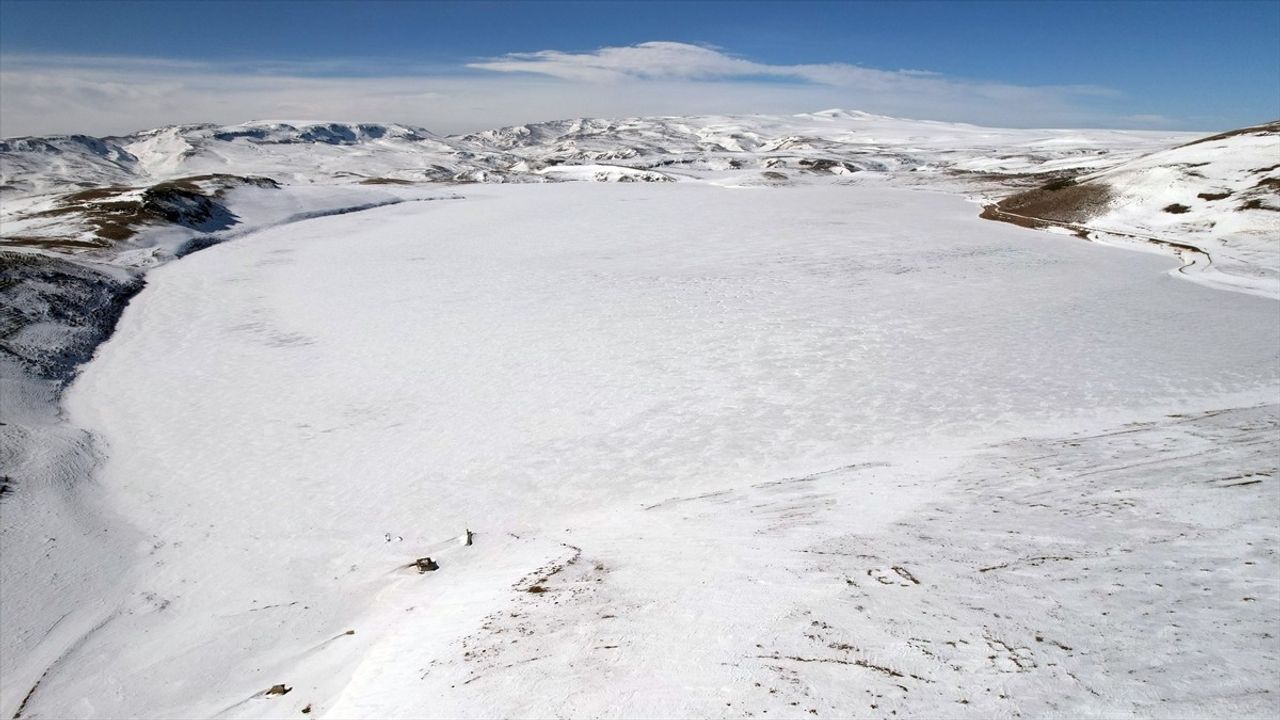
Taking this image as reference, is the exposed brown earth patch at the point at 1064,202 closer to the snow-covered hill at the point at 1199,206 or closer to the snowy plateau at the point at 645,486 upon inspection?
the snow-covered hill at the point at 1199,206

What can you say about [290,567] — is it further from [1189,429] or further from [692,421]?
[1189,429]

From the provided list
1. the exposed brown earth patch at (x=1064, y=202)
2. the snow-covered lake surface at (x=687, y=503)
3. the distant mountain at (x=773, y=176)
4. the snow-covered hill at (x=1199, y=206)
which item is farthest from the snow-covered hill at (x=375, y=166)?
the snow-covered hill at (x=1199, y=206)

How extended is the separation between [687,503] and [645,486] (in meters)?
1.06

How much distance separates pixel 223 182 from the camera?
56625 millimetres

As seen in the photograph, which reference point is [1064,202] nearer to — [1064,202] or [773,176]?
[1064,202]

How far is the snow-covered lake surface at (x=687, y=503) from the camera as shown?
563 centimetres

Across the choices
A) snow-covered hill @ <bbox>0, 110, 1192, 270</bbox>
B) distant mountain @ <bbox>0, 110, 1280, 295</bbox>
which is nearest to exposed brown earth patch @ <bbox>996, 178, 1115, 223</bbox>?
distant mountain @ <bbox>0, 110, 1280, 295</bbox>

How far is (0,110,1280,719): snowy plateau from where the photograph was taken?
5.75 meters

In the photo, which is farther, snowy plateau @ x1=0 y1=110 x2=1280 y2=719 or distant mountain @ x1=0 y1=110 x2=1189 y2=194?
distant mountain @ x1=0 y1=110 x2=1189 y2=194

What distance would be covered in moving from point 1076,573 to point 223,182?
65558 millimetres

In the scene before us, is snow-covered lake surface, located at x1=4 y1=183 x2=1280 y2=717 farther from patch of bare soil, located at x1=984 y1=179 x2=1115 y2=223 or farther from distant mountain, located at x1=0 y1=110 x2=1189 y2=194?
distant mountain, located at x1=0 y1=110 x2=1189 y2=194

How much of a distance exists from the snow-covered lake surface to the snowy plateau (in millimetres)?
55

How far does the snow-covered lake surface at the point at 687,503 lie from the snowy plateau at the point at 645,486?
0.06m

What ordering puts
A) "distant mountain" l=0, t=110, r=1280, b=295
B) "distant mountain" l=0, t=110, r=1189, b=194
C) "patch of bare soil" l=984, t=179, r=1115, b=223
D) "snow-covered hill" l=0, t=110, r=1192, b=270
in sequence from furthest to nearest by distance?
"distant mountain" l=0, t=110, r=1189, b=194
"patch of bare soil" l=984, t=179, r=1115, b=223
"snow-covered hill" l=0, t=110, r=1192, b=270
"distant mountain" l=0, t=110, r=1280, b=295
